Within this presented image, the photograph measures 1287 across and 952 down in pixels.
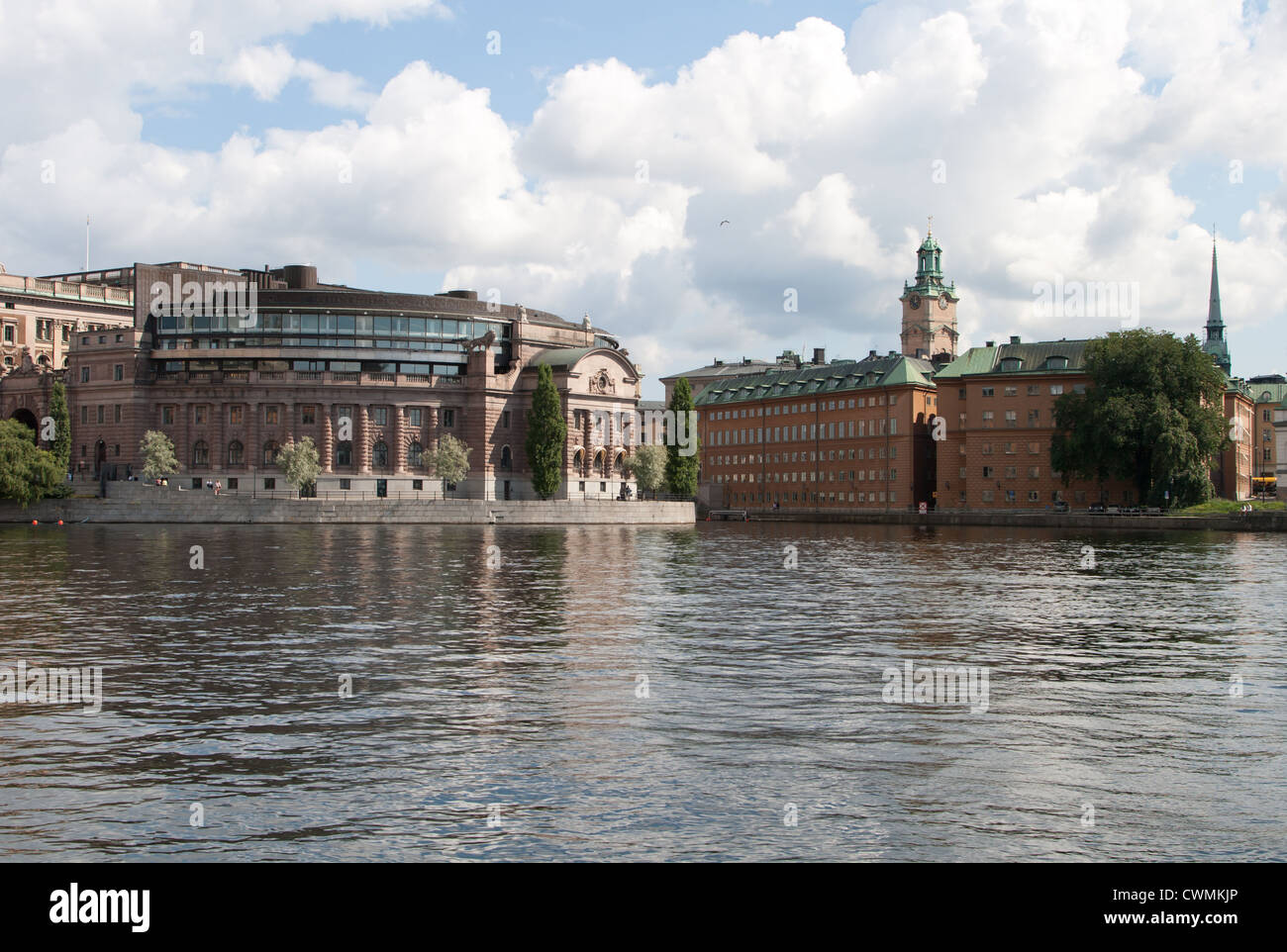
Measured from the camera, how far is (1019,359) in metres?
144

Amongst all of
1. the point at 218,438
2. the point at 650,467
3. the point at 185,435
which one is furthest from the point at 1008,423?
the point at 185,435

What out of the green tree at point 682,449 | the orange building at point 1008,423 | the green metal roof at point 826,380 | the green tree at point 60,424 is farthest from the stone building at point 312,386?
the orange building at point 1008,423

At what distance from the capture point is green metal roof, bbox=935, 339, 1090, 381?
464ft

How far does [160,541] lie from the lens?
254ft

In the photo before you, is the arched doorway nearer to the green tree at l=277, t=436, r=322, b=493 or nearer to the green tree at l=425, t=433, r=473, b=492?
the green tree at l=277, t=436, r=322, b=493

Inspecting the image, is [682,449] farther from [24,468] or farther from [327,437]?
[24,468]

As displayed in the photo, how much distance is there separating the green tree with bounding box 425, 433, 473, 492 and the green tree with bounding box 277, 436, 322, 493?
39.1 feet

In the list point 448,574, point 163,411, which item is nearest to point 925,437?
point 163,411

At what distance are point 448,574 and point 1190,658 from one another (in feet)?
97.6

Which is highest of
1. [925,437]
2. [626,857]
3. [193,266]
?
[193,266]

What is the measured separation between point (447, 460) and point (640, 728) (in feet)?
390

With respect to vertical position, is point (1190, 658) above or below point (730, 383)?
below
